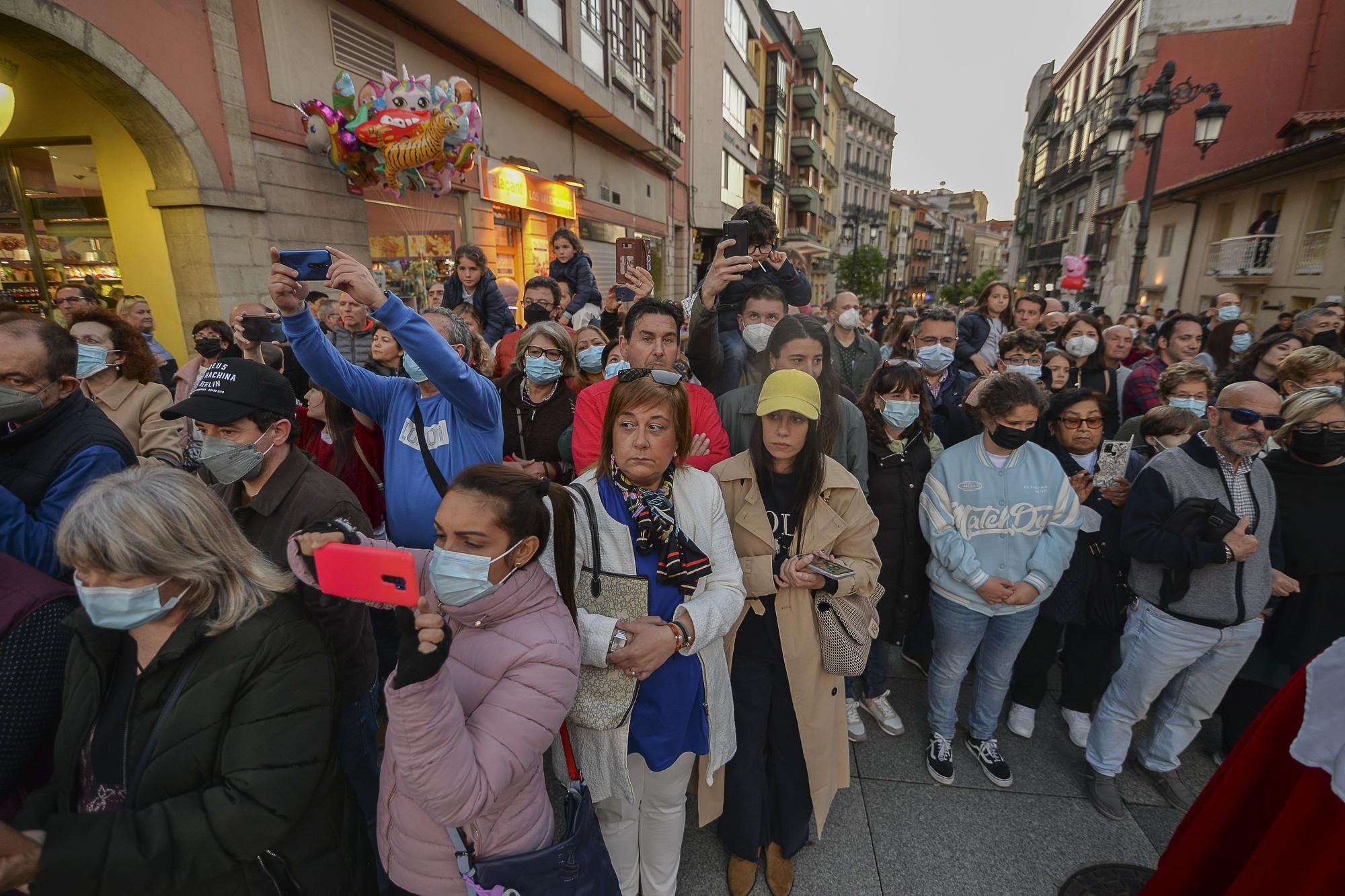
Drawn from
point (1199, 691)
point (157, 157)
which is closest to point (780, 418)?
point (1199, 691)

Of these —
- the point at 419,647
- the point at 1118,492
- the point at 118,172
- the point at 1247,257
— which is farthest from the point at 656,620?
the point at 1247,257

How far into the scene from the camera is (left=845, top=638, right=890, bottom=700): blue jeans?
Result: 3.47m

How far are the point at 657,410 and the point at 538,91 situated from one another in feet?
40.4

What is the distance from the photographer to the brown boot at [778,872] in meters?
2.47

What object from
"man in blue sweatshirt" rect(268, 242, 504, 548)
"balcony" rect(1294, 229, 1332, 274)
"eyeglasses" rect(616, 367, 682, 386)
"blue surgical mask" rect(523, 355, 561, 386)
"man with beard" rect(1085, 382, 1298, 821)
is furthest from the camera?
"balcony" rect(1294, 229, 1332, 274)

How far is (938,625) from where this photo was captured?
314cm

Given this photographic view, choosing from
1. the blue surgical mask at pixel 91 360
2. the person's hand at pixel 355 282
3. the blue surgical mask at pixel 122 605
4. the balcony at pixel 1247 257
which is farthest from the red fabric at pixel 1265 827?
the balcony at pixel 1247 257

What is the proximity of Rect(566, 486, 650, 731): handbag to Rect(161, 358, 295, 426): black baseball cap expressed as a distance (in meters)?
1.19

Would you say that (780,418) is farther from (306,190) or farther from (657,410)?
(306,190)

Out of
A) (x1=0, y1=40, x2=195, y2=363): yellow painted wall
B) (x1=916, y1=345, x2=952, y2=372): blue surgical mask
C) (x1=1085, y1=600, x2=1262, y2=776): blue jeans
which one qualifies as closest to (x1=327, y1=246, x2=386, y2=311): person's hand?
(x1=916, y1=345, x2=952, y2=372): blue surgical mask

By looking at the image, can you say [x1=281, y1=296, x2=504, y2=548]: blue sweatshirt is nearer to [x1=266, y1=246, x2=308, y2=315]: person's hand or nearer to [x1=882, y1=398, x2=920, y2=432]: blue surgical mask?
[x1=266, y1=246, x2=308, y2=315]: person's hand

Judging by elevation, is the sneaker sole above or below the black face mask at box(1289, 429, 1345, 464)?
below

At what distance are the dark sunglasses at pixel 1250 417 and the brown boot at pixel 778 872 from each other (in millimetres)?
2830

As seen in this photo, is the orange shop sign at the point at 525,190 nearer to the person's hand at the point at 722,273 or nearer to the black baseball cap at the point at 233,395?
the person's hand at the point at 722,273
